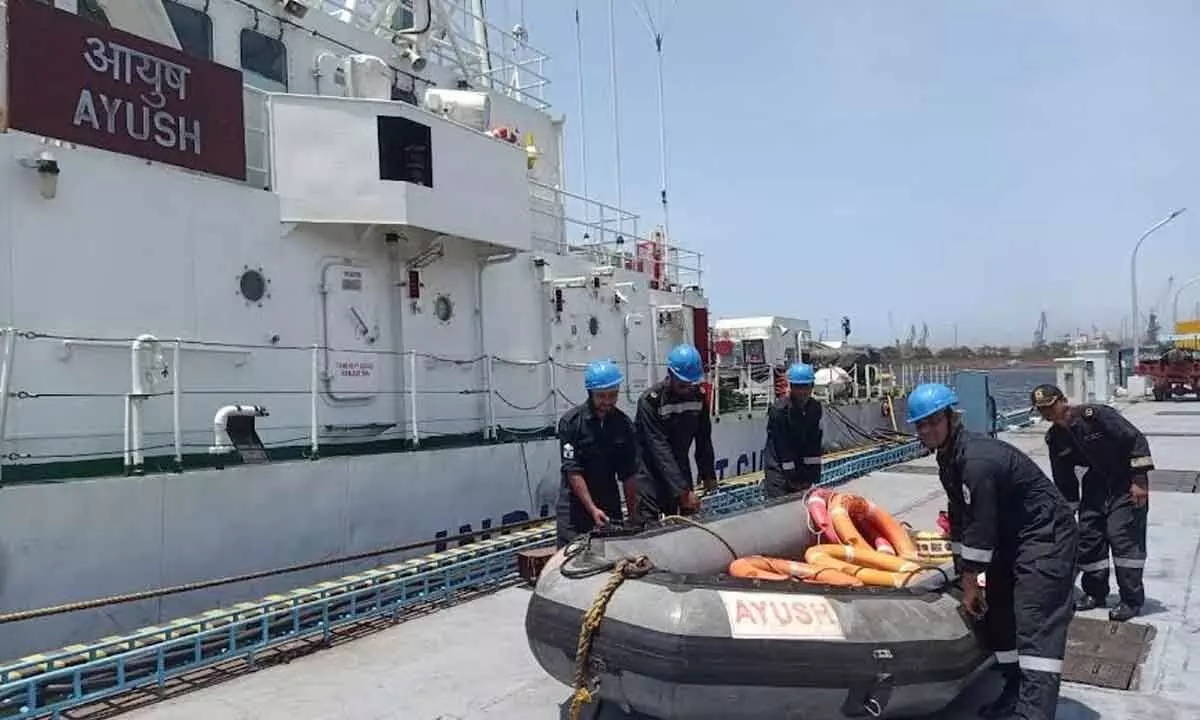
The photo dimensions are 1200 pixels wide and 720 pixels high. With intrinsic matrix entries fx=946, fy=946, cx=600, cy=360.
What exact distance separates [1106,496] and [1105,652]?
1045 millimetres

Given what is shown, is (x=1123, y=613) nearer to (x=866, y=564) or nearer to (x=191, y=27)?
(x=866, y=564)

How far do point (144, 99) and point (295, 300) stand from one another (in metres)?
1.89

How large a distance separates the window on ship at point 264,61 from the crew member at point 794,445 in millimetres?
5032

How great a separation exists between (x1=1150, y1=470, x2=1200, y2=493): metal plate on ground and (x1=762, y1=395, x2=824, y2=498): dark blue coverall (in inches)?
239

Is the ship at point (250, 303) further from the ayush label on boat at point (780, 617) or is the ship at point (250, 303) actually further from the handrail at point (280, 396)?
the ayush label on boat at point (780, 617)

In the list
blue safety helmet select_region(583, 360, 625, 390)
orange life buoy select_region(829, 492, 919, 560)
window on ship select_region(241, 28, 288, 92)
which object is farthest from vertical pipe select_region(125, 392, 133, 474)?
orange life buoy select_region(829, 492, 919, 560)

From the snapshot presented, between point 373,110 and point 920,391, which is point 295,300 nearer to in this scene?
point 373,110

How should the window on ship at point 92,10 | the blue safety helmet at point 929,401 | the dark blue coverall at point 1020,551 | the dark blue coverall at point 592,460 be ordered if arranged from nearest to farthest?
the dark blue coverall at point 1020,551 < the blue safety helmet at point 929,401 < the dark blue coverall at point 592,460 < the window on ship at point 92,10

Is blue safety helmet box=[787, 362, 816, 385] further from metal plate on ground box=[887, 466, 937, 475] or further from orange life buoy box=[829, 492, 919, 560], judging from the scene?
metal plate on ground box=[887, 466, 937, 475]

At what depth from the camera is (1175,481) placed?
11.5 metres

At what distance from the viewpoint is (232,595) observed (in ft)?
20.6

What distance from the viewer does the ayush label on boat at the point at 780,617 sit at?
373cm

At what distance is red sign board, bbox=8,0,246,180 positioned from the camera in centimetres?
574

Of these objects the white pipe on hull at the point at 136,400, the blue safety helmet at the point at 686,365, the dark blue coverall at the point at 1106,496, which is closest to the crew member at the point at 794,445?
the blue safety helmet at the point at 686,365
